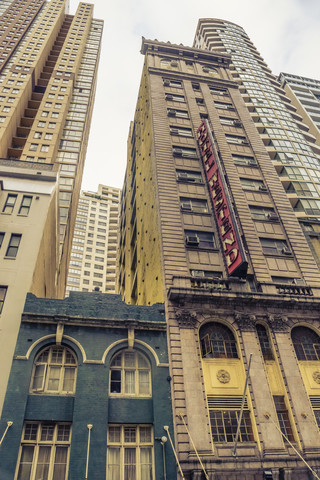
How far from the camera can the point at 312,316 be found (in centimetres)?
2428

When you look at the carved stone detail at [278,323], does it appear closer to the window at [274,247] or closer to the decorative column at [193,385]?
the decorative column at [193,385]

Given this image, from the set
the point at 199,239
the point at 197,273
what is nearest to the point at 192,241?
the point at 199,239

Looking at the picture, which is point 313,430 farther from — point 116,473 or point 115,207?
point 115,207

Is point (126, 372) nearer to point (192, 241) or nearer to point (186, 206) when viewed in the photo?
point (192, 241)

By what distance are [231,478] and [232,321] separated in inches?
349

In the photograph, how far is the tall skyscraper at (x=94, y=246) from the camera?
3620 inches

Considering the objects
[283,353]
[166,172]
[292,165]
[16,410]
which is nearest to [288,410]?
[283,353]

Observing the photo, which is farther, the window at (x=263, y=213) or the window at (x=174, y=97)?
the window at (x=174, y=97)

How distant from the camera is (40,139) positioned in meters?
58.7

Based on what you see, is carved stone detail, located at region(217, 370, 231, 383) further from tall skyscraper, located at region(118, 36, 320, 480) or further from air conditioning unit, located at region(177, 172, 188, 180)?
air conditioning unit, located at region(177, 172, 188, 180)

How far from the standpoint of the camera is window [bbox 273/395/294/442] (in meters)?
19.3

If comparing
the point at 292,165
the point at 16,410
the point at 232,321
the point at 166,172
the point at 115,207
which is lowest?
the point at 16,410

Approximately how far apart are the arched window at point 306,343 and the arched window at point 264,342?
74.8 inches

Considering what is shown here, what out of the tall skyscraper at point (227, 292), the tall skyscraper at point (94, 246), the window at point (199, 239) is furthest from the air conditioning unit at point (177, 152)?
the tall skyscraper at point (94, 246)
